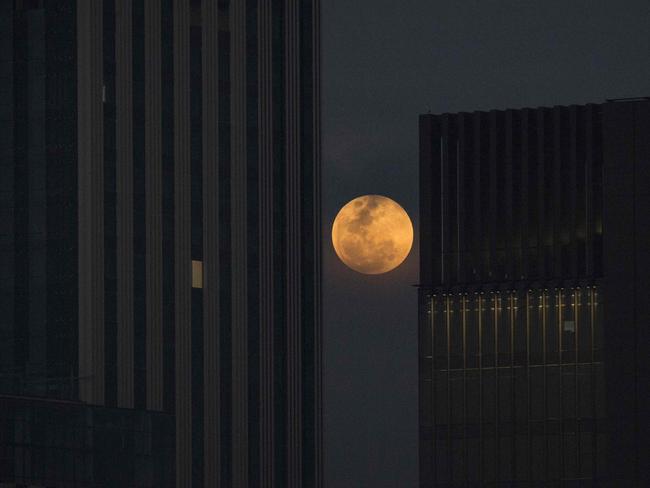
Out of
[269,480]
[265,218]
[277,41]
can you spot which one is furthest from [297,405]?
[277,41]

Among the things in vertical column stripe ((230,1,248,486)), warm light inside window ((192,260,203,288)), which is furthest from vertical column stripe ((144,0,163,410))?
vertical column stripe ((230,1,248,486))

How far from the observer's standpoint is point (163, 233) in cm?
18488

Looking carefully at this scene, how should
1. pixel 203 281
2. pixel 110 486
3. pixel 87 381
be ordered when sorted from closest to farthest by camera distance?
1. pixel 110 486
2. pixel 87 381
3. pixel 203 281

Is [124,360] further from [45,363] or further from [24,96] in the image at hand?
[24,96]

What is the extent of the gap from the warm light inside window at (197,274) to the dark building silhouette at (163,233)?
0.69 ft

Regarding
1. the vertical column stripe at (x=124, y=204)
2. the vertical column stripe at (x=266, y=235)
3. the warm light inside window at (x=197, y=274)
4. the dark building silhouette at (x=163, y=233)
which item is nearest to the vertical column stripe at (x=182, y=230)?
the dark building silhouette at (x=163, y=233)

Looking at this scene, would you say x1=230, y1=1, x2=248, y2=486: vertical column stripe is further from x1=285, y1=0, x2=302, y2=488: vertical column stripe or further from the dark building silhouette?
x1=285, y1=0, x2=302, y2=488: vertical column stripe

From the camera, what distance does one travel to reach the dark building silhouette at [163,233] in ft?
580

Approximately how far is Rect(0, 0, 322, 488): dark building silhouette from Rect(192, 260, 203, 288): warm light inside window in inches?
8.3

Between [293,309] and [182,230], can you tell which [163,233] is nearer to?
[182,230]

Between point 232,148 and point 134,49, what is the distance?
18359mm

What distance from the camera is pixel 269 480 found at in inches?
7525

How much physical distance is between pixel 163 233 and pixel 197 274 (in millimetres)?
6527

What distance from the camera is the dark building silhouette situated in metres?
177
